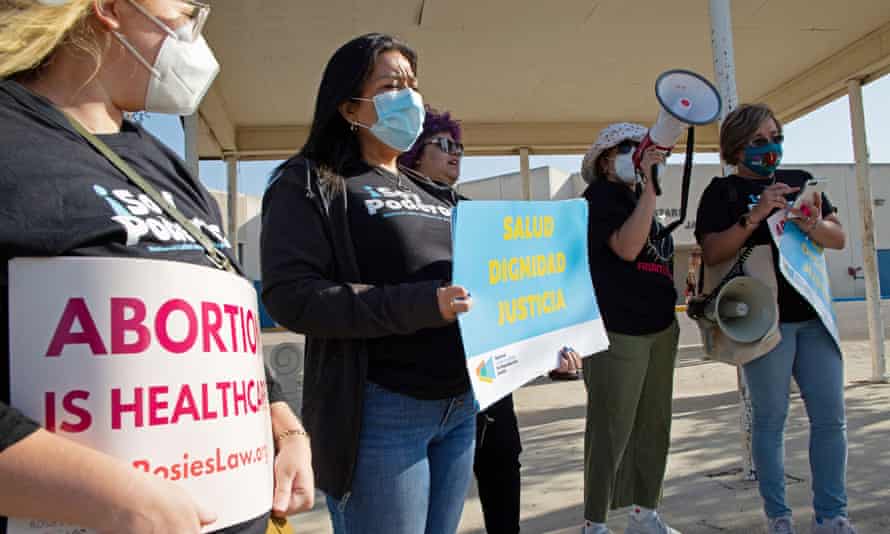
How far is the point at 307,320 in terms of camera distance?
5.07ft

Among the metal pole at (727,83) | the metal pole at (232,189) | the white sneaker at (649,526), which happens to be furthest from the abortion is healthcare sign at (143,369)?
the metal pole at (232,189)

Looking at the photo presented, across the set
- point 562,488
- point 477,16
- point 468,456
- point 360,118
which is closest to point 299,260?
point 360,118

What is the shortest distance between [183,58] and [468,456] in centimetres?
116

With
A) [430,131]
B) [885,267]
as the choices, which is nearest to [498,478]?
[430,131]

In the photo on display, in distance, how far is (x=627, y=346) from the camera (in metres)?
2.98

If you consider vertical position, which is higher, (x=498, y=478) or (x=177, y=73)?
(x=177, y=73)

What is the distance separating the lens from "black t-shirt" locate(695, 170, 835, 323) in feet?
9.94

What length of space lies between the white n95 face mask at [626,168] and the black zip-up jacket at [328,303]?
178 cm

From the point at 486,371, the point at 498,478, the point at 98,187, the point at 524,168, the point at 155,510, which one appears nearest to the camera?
the point at 155,510

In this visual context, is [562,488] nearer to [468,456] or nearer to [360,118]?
[468,456]

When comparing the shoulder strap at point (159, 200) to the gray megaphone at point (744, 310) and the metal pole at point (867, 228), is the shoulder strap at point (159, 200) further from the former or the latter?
the metal pole at point (867, 228)

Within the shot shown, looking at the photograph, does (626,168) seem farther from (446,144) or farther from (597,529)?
(597,529)

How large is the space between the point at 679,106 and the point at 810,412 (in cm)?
150

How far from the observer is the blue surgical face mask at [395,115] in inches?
72.1
